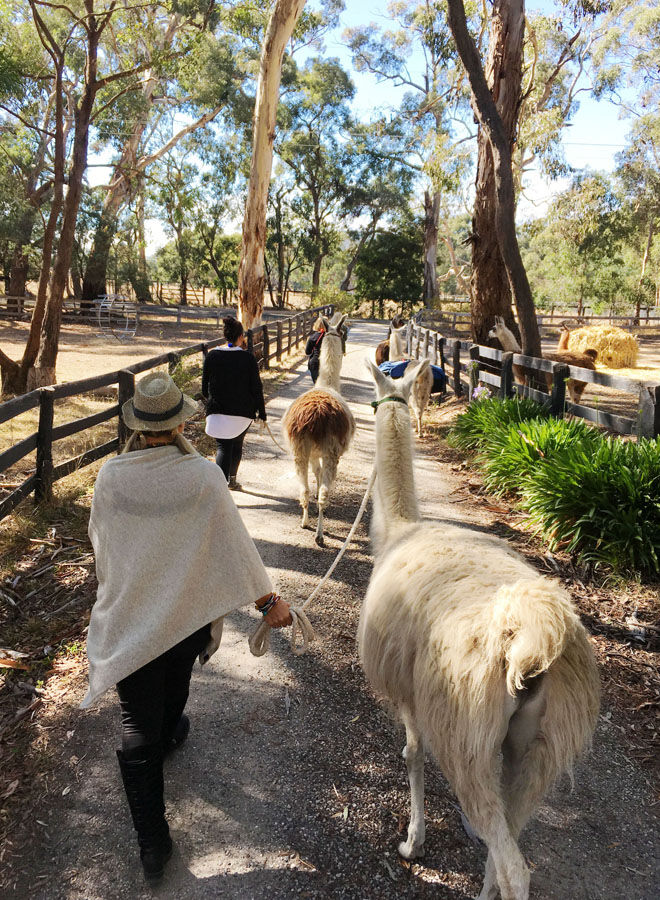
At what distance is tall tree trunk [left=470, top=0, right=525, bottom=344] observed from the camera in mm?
9398

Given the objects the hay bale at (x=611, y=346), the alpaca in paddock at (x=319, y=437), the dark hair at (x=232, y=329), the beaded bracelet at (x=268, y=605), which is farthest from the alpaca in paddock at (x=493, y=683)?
the hay bale at (x=611, y=346)

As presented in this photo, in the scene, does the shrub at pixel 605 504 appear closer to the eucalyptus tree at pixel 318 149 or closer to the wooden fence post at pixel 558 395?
the wooden fence post at pixel 558 395

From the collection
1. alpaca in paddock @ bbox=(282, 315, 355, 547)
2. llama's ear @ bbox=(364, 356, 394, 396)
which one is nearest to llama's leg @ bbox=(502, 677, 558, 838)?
llama's ear @ bbox=(364, 356, 394, 396)

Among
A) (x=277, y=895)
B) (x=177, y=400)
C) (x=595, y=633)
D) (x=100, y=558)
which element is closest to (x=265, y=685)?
(x=277, y=895)

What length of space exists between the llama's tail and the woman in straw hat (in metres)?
1.15

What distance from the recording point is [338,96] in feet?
132

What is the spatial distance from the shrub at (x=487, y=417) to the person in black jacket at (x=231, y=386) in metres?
3.49

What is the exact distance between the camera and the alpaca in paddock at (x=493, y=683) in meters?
1.86

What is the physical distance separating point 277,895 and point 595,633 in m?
2.86

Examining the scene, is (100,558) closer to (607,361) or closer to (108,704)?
(108,704)

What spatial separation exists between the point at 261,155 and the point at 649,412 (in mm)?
11834

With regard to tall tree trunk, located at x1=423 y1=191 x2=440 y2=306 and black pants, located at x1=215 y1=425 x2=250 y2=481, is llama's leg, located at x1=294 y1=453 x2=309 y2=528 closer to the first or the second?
black pants, located at x1=215 y1=425 x2=250 y2=481

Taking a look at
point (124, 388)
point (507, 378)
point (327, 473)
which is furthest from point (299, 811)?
point (507, 378)

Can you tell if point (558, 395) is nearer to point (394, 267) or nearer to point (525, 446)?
point (525, 446)
